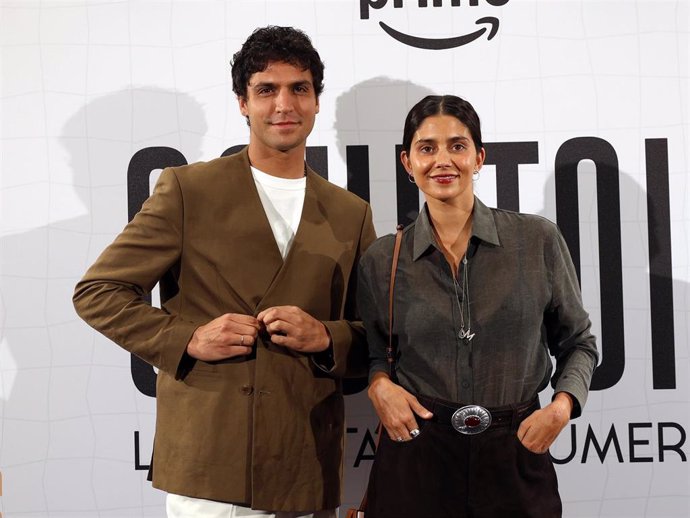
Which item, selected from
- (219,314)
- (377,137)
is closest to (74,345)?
(219,314)

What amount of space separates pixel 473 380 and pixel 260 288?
689mm

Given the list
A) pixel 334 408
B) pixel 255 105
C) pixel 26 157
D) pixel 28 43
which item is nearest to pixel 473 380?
pixel 334 408

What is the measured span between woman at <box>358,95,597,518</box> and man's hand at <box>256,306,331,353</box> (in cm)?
17

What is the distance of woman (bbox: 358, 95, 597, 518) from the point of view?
6.72 ft

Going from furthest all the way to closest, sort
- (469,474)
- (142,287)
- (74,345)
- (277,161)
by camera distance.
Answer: (74,345)
(277,161)
(142,287)
(469,474)

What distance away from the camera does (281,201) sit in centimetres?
252

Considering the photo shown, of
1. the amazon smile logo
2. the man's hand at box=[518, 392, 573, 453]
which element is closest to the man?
the man's hand at box=[518, 392, 573, 453]

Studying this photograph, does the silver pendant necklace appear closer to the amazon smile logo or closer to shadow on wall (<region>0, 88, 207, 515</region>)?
the amazon smile logo

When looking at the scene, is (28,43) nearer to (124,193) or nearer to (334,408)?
(124,193)

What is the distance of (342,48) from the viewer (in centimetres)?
312

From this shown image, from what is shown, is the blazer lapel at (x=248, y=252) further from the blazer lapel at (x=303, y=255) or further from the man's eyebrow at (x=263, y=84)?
the man's eyebrow at (x=263, y=84)

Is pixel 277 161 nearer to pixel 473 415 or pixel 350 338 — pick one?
pixel 350 338

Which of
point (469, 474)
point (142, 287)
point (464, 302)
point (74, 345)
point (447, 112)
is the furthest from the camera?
point (74, 345)

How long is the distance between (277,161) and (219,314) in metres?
0.52
